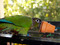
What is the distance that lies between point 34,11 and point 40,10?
225mm

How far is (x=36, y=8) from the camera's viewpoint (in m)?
3.25

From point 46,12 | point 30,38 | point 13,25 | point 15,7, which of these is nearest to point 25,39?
point 30,38

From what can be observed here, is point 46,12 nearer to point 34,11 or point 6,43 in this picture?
point 34,11

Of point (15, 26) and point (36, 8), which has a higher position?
point (15, 26)

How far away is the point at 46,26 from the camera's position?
563mm

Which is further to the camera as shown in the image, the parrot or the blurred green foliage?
the blurred green foliage

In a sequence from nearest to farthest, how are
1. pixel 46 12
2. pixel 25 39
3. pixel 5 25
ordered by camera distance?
1. pixel 25 39
2. pixel 5 25
3. pixel 46 12

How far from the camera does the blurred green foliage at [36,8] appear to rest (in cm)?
312

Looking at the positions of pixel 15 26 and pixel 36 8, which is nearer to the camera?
pixel 15 26

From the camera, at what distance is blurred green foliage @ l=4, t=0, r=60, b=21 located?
3.12 metres

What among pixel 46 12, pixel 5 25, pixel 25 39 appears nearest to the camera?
pixel 25 39

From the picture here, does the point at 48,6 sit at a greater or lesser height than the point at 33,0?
lesser

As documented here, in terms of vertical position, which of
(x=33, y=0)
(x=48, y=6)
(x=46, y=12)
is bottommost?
(x=46, y=12)

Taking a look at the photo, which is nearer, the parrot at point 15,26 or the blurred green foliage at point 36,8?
the parrot at point 15,26
